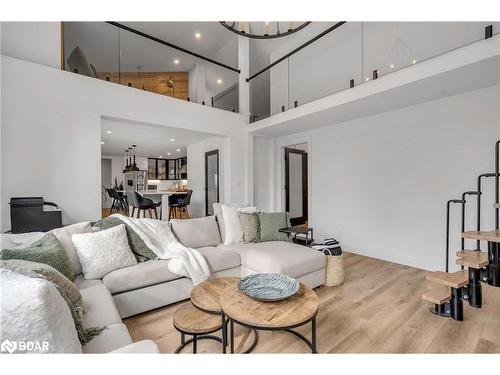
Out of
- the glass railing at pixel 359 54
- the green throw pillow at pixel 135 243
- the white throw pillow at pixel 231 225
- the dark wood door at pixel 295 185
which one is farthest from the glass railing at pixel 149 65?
the green throw pillow at pixel 135 243

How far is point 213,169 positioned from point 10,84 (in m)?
4.13

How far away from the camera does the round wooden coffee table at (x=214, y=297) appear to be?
1.57m

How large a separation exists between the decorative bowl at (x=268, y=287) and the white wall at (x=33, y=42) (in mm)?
3976

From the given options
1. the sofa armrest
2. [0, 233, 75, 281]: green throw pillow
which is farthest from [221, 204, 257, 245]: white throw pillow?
the sofa armrest

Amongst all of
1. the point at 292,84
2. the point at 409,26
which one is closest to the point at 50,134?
the point at 292,84

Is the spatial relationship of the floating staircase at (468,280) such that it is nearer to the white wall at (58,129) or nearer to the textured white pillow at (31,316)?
the textured white pillow at (31,316)

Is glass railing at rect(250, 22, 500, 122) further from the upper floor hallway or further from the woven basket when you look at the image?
the woven basket

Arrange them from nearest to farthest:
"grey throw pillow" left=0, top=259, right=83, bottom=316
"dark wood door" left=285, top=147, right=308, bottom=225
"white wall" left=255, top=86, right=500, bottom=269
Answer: "grey throw pillow" left=0, top=259, right=83, bottom=316 < "white wall" left=255, top=86, right=500, bottom=269 < "dark wood door" left=285, top=147, right=308, bottom=225

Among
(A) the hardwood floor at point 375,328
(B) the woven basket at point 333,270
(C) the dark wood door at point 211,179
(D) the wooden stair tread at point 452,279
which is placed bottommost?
(A) the hardwood floor at point 375,328

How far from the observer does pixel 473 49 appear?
243 cm

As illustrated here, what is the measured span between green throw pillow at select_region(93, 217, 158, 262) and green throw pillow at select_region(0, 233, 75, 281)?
1.85 ft

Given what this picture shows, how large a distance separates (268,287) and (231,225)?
5.29ft

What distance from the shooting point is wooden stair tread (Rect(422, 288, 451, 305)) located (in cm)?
216

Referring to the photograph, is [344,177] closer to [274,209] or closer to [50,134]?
[274,209]
